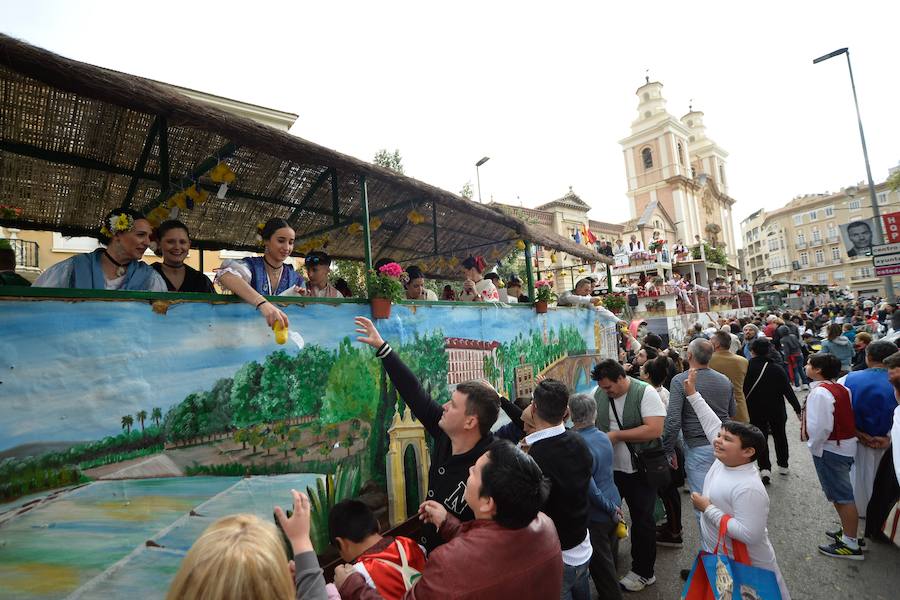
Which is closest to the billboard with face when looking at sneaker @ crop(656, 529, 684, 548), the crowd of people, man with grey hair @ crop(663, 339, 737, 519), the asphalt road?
the crowd of people

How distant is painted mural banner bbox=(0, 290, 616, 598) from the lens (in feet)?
8.11

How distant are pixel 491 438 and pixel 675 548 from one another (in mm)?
3414

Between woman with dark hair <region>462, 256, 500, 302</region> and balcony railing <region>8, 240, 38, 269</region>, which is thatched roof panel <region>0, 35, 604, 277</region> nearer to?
woman with dark hair <region>462, 256, 500, 302</region>

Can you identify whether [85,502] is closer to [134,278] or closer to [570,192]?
[134,278]

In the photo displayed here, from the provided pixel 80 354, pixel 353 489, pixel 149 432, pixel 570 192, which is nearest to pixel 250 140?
pixel 80 354

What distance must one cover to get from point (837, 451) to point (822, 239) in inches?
3522

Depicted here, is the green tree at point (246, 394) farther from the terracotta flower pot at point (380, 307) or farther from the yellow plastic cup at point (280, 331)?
the terracotta flower pot at point (380, 307)

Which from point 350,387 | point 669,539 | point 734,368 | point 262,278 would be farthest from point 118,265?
point 734,368

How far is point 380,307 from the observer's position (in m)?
4.61

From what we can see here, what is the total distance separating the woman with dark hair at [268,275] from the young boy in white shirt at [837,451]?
17.1ft

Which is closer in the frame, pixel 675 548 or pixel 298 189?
pixel 675 548

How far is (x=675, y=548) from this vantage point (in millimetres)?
4770

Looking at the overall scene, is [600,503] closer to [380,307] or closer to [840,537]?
[380,307]

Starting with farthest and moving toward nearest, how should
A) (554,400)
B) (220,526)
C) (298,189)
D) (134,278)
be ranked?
(298,189) → (134,278) → (554,400) → (220,526)
